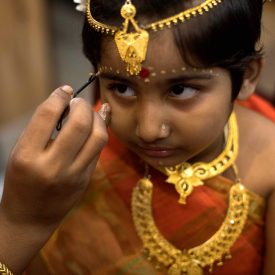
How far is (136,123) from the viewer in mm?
719

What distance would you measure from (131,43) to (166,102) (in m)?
0.14

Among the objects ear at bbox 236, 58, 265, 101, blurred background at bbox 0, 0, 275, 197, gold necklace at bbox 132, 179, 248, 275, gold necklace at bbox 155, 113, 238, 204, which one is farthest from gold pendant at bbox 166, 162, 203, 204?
blurred background at bbox 0, 0, 275, 197

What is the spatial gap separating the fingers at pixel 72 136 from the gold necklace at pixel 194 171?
14.6 inches

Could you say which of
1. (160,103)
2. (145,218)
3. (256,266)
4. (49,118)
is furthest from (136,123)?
(256,266)

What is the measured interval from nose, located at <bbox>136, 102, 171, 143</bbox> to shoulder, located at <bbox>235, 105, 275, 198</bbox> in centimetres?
40

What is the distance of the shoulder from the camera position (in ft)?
3.05

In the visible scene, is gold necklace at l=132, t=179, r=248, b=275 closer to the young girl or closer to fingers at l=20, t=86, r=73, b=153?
the young girl

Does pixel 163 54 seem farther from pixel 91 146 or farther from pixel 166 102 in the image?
pixel 91 146

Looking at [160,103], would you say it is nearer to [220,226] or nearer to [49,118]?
[49,118]

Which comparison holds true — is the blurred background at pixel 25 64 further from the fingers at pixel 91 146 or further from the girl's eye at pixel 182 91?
the fingers at pixel 91 146

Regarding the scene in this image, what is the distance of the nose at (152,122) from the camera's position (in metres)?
0.66

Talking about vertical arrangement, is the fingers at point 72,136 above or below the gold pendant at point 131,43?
below

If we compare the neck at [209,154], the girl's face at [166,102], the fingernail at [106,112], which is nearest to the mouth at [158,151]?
the girl's face at [166,102]

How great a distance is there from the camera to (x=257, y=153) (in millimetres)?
977
